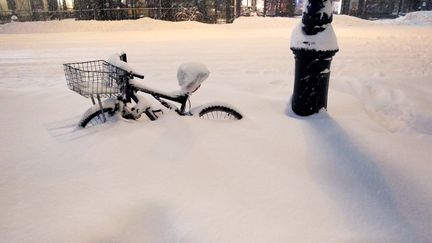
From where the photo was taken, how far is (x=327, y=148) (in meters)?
3.25

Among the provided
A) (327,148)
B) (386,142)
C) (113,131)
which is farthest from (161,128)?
(386,142)

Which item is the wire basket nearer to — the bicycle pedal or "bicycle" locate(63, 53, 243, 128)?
"bicycle" locate(63, 53, 243, 128)

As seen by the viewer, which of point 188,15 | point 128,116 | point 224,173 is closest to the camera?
point 224,173

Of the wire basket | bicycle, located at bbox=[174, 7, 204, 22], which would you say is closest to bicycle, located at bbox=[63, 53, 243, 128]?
the wire basket

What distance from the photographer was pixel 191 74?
346 centimetres

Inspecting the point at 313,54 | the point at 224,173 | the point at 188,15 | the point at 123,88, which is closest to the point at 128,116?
the point at 123,88

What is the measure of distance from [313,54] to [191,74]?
1417mm

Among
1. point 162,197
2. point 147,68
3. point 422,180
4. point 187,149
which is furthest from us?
point 147,68

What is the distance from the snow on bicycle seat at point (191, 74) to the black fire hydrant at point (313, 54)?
1188 mm

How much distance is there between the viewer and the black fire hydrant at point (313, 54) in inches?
145

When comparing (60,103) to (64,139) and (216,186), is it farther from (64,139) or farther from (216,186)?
(216,186)

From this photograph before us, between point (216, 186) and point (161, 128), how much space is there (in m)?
1.04

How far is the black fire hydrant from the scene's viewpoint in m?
3.69

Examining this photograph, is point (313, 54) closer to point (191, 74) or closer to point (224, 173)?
point (191, 74)
